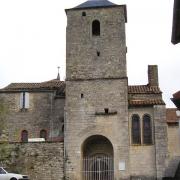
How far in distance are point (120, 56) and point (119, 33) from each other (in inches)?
78.6

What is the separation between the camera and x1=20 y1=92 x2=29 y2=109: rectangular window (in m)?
41.1

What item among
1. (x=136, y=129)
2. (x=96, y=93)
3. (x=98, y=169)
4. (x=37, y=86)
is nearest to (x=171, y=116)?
(x=136, y=129)

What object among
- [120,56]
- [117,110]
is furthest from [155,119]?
[120,56]

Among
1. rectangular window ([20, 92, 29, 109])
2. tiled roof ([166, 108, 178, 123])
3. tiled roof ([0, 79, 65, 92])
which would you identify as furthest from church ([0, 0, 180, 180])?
tiled roof ([166, 108, 178, 123])

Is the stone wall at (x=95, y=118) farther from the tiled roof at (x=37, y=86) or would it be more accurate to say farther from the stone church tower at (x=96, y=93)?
the tiled roof at (x=37, y=86)

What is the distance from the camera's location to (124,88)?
37000 millimetres

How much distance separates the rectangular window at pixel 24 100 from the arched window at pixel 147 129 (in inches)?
418

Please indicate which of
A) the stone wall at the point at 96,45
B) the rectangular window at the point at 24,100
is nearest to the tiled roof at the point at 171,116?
the stone wall at the point at 96,45

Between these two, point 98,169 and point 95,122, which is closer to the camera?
point 98,169

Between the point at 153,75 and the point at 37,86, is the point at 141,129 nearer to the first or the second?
the point at 153,75

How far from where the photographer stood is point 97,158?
121 feet

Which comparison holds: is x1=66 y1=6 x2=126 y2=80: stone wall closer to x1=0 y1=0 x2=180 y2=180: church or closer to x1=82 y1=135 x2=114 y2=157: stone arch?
x1=0 y1=0 x2=180 y2=180: church

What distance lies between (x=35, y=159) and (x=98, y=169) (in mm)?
4786

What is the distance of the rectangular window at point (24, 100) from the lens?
135ft
